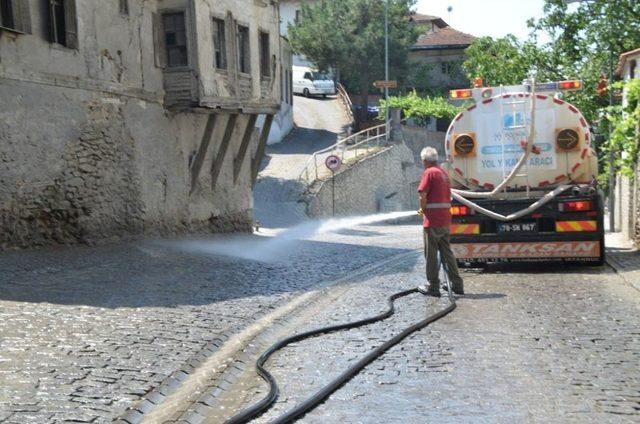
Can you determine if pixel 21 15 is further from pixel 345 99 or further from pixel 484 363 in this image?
pixel 345 99

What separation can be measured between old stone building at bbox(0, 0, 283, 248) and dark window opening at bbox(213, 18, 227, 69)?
0.03 m

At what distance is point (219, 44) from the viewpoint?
73.7 feet

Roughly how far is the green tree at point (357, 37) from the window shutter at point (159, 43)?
32748mm

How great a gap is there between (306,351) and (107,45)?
12.2 m

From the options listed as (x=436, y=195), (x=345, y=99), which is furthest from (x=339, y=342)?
(x=345, y=99)

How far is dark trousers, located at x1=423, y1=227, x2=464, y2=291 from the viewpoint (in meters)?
11.4

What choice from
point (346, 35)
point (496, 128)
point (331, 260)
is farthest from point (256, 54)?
point (346, 35)

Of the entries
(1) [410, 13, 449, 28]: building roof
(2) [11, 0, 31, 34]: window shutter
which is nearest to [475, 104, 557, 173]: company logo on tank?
(2) [11, 0, 31, 34]: window shutter

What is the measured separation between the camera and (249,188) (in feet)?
87.0

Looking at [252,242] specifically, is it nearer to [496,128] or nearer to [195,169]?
[195,169]

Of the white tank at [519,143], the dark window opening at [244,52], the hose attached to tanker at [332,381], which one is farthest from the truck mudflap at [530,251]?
the dark window opening at [244,52]

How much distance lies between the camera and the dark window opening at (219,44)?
22281 mm

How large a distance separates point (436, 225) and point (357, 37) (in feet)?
Result: 140

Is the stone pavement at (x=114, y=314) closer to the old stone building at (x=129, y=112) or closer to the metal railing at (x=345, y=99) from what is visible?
the old stone building at (x=129, y=112)
